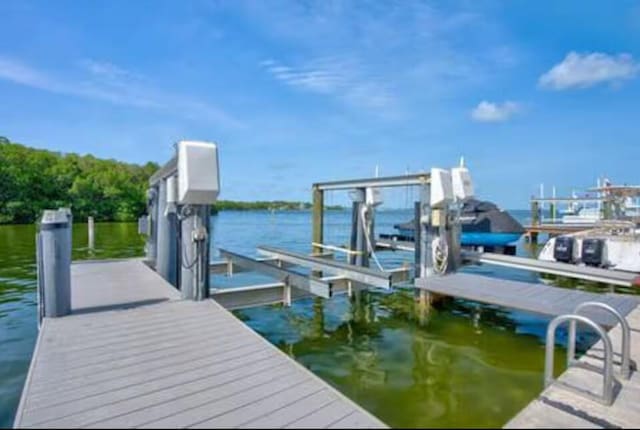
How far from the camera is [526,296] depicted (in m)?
5.05

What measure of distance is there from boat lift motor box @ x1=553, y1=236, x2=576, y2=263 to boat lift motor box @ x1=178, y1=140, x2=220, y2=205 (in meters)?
9.03

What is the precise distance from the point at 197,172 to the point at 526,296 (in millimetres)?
4559

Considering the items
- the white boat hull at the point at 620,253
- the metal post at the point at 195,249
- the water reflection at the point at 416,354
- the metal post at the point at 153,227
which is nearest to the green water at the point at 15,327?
the metal post at the point at 195,249

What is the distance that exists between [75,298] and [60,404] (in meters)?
3.05

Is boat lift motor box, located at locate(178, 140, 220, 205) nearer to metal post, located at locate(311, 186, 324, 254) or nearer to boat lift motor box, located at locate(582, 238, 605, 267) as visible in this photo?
metal post, located at locate(311, 186, 324, 254)

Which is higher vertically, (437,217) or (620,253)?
(437,217)

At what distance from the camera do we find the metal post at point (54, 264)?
153 inches

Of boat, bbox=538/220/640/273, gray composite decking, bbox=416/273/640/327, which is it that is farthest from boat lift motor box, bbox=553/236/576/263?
gray composite decking, bbox=416/273/640/327

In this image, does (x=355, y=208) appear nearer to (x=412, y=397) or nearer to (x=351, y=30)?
(x=351, y=30)

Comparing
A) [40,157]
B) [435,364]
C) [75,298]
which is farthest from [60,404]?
[40,157]

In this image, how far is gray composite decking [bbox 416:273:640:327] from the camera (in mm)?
4500

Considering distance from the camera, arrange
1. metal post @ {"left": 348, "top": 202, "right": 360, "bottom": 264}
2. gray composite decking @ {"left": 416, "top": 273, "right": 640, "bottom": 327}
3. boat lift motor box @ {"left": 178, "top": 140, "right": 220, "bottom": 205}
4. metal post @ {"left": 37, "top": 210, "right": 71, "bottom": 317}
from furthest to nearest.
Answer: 1. metal post @ {"left": 348, "top": 202, "right": 360, "bottom": 264}
2. gray composite decking @ {"left": 416, "top": 273, "right": 640, "bottom": 327}
3. boat lift motor box @ {"left": 178, "top": 140, "right": 220, "bottom": 205}
4. metal post @ {"left": 37, "top": 210, "right": 71, "bottom": 317}

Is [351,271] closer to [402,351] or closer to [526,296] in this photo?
[402,351]

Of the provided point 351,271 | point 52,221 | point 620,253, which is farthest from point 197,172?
point 620,253
